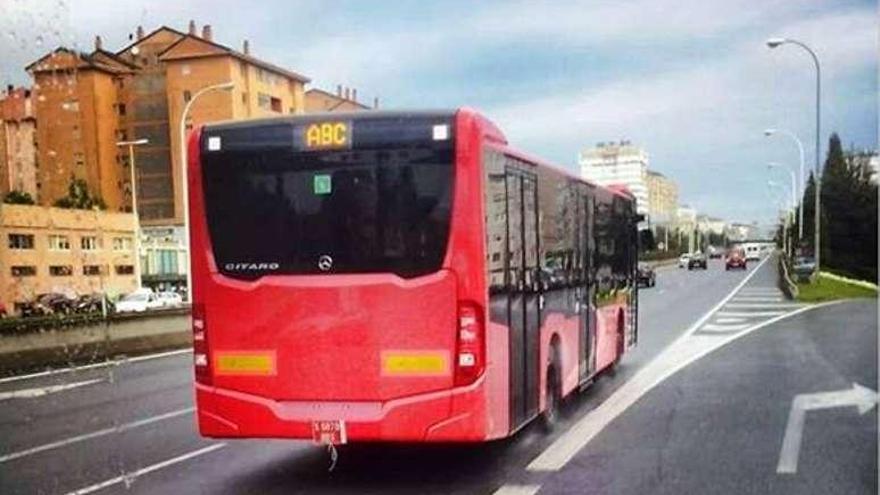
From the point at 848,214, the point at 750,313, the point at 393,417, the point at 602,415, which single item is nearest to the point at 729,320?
the point at 750,313

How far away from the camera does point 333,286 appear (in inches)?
238

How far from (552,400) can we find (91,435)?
433 cm

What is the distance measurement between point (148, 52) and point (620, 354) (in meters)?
7.43

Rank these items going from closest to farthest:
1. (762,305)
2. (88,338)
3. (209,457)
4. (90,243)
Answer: (209,457), (90,243), (88,338), (762,305)

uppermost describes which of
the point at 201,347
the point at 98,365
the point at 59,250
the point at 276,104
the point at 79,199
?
the point at 276,104

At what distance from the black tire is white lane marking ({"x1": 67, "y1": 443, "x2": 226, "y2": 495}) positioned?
8.98 feet

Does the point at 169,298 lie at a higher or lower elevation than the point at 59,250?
lower

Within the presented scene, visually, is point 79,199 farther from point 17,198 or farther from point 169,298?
point 169,298

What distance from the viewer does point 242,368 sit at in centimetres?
621

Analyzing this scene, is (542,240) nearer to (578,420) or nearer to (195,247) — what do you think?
(578,420)

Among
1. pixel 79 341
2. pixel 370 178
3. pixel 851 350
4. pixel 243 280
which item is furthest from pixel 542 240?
pixel 79 341

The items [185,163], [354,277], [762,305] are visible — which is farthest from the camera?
[762,305]

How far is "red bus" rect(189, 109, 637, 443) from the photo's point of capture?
233 inches

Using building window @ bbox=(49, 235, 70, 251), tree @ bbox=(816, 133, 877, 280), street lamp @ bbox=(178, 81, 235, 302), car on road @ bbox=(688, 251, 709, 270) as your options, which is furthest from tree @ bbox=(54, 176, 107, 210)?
car on road @ bbox=(688, 251, 709, 270)
